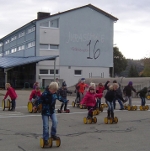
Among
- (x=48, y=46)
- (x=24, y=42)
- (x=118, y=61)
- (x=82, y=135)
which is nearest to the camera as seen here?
(x=82, y=135)

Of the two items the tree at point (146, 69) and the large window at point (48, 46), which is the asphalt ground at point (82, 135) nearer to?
the large window at point (48, 46)

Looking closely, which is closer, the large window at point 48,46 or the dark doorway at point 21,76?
the large window at point 48,46

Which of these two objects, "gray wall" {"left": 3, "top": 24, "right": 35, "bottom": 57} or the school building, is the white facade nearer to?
the school building

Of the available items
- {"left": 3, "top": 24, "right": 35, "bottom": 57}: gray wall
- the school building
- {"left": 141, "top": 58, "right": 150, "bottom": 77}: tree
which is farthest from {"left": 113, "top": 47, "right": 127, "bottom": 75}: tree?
{"left": 3, "top": 24, "right": 35, "bottom": 57}: gray wall

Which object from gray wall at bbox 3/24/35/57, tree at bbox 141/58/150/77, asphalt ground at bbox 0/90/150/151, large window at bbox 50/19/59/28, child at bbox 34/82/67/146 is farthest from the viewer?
tree at bbox 141/58/150/77

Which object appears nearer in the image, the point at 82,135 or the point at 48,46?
the point at 82,135

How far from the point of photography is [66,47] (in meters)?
47.4

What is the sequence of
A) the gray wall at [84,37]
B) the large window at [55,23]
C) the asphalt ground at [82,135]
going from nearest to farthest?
the asphalt ground at [82,135], the large window at [55,23], the gray wall at [84,37]

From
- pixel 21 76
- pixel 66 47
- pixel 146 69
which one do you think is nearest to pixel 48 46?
pixel 66 47

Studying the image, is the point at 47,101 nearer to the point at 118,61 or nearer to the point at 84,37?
the point at 84,37

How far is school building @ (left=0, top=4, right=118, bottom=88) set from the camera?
4559 centimetres

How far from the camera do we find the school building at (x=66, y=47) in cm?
4559

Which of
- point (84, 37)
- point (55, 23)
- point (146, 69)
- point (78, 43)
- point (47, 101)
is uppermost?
point (55, 23)

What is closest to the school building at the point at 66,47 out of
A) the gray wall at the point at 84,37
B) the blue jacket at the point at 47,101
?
the gray wall at the point at 84,37
